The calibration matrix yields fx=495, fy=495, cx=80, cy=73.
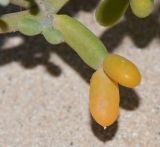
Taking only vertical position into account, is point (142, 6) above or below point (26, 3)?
above

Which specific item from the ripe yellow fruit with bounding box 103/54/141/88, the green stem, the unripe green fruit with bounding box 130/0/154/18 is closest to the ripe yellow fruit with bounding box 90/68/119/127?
the ripe yellow fruit with bounding box 103/54/141/88

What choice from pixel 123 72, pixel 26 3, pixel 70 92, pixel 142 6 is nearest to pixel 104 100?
pixel 123 72

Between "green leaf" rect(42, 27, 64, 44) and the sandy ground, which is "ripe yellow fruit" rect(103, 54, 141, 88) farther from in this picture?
the sandy ground

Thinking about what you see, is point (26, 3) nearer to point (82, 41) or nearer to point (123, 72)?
point (82, 41)

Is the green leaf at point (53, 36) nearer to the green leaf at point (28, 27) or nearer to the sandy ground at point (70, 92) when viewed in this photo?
the green leaf at point (28, 27)

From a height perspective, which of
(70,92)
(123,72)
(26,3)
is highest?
(123,72)

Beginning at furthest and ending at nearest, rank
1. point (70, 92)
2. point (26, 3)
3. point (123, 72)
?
point (70, 92) < point (26, 3) < point (123, 72)

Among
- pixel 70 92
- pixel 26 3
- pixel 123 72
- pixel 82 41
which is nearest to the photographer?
pixel 123 72
